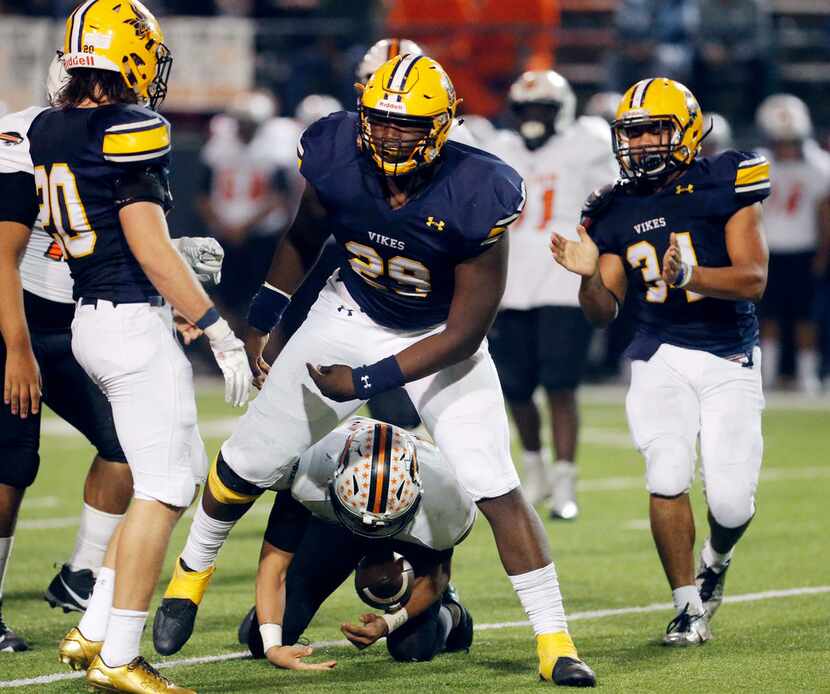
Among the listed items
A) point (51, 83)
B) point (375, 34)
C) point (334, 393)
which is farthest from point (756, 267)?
point (375, 34)

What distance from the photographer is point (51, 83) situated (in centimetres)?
508

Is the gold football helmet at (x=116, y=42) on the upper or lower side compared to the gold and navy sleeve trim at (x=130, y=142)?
upper

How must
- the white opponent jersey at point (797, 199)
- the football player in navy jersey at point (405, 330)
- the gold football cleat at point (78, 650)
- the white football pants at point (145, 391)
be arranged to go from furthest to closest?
the white opponent jersey at point (797, 199) → the football player in navy jersey at point (405, 330) → the gold football cleat at point (78, 650) → the white football pants at point (145, 391)

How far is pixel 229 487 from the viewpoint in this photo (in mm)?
4660

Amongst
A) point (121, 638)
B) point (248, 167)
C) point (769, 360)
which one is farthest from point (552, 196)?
point (769, 360)

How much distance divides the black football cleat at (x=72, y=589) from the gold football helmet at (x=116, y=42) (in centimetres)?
177

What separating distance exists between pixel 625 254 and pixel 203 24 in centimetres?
845

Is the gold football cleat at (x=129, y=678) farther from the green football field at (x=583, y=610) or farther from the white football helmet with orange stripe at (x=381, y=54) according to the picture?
the white football helmet with orange stripe at (x=381, y=54)

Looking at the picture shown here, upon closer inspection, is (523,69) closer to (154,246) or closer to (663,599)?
(663,599)

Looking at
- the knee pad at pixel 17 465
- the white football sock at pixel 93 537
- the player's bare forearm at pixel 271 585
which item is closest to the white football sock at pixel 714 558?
the player's bare forearm at pixel 271 585

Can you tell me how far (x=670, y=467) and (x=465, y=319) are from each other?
97 cm

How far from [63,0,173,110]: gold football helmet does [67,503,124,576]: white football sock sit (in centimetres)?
158

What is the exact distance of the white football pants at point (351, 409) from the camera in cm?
451

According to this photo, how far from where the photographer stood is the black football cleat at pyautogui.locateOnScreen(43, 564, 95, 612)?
538cm
